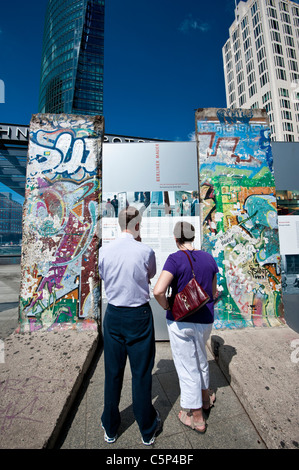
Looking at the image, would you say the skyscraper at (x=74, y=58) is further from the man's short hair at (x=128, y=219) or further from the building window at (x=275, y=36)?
the man's short hair at (x=128, y=219)

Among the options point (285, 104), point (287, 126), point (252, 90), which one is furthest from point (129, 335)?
point (252, 90)

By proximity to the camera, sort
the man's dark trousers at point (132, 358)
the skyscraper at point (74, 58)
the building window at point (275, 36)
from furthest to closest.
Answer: the skyscraper at point (74, 58) < the building window at point (275, 36) < the man's dark trousers at point (132, 358)

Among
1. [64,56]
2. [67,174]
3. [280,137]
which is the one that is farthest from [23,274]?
[64,56]

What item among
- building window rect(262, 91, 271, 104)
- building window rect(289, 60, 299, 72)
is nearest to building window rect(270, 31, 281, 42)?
building window rect(289, 60, 299, 72)

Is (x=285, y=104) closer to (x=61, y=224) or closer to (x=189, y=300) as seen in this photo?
(x=61, y=224)

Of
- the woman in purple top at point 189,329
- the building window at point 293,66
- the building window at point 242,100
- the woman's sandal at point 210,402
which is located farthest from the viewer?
the building window at point 242,100

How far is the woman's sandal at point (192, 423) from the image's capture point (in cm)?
179

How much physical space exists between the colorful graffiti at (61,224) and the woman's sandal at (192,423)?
1930 millimetres

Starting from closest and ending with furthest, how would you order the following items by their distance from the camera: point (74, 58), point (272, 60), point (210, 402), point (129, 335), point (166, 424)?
1. point (129, 335)
2. point (166, 424)
3. point (210, 402)
4. point (272, 60)
5. point (74, 58)

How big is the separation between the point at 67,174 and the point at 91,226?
1053 mm

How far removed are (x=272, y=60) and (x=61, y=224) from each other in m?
64.1

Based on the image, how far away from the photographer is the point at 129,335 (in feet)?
5.35

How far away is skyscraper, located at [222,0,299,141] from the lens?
44906mm

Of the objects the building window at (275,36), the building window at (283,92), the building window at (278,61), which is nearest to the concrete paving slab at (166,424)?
the building window at (283,92)
